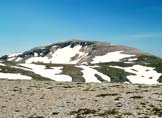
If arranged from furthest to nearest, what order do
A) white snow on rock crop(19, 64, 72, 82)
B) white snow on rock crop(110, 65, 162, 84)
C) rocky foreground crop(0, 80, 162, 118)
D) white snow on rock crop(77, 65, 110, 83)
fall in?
white snow on rock crop(110, 65, 162, 84)
white snow on rock crop(77, 65, 110, 83)
white snow on rock crop(19, 64, 72, 82)
rocky foreground crop(0, 80, 162, 118)

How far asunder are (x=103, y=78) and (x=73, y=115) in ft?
409

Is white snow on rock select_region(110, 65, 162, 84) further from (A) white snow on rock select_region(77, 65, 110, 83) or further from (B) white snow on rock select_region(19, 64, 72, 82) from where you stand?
(B) white snow on rock select_region(19, 64, 72, 82)

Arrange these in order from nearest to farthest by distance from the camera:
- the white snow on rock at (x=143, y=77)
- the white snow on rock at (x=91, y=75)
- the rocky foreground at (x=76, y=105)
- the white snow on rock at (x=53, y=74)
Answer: the rocky foreground at (x=76, y=105) < the white snow on rock at (x=53, y=74) < the white snow on rock at (x=91, y=75) < the white snow on rock at (x=143, y=77)

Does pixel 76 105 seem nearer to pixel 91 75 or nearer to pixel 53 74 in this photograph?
pixel 53 74

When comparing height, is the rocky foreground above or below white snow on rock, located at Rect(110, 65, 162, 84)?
above

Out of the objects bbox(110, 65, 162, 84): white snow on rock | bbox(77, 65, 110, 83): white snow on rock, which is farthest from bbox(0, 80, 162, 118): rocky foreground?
bbox(110, 65, 162, 84): white snow on rock

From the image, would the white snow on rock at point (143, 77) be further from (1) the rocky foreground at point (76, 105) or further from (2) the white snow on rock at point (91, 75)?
(1) the rocky foreground at point (76, 105)

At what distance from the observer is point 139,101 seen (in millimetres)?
51750

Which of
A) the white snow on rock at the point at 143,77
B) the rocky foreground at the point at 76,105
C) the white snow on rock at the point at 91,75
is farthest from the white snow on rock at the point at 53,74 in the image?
the rocky foreground at the point at 76,105

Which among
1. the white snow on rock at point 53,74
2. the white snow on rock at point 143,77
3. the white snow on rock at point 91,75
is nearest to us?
the white snow on rock at point 53,74

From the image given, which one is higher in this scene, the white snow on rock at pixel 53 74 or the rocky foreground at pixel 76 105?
the rocky foreground at pixel 76 105

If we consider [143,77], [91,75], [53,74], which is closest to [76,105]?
[53,74]

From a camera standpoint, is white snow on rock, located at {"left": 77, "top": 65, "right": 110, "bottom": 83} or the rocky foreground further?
white snow on rock, located at {"left": 77, "top": 65, "right": 110, "bottom": 83}

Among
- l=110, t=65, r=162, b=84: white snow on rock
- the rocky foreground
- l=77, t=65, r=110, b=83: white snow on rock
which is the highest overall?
the rocky foreground
